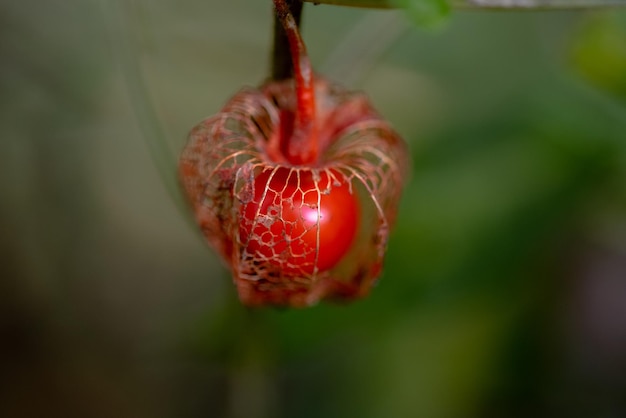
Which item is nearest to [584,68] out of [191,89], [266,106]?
[266,106]

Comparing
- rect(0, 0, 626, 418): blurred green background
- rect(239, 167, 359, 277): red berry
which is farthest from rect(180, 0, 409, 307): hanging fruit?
rect(0, 0, 626, 418): blurred green background

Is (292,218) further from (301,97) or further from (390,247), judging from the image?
(390,247)

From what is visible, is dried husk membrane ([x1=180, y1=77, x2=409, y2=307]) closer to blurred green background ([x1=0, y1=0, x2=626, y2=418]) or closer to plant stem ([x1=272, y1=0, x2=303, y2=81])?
plant stem ([x1=272, y1=0, x2=303, y2=81])

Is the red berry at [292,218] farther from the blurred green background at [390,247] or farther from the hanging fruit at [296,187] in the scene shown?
the blurred green background at [390,247]

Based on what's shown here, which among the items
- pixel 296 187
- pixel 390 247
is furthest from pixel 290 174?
pixel 390 247

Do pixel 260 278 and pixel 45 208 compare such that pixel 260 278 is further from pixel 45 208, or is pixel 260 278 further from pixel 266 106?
pixel 45 208

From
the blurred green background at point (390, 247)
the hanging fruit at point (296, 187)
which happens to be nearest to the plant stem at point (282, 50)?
the hanging fruit at point (296, 187)
